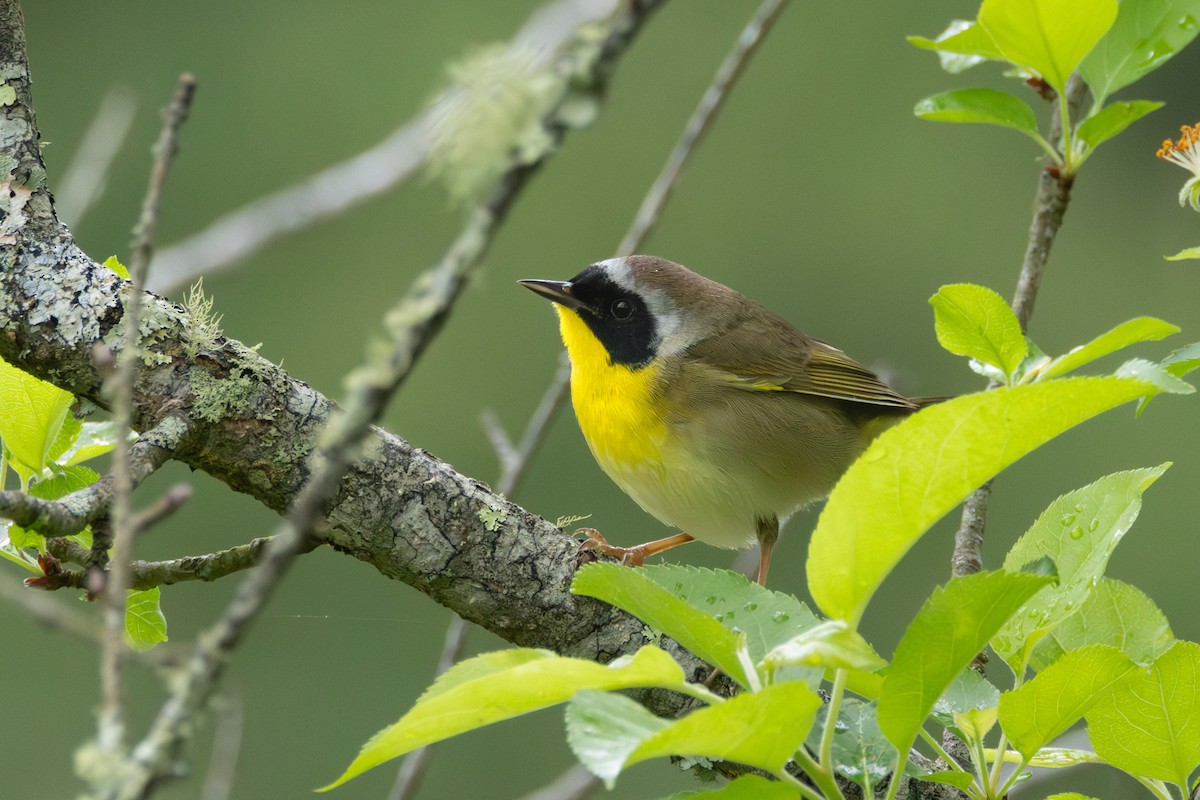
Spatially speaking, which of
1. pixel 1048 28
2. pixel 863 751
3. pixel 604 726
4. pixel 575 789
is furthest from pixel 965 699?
pixel 575 789

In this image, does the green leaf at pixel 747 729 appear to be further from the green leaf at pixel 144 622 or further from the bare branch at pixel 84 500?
the green leaf at pixel 144 622

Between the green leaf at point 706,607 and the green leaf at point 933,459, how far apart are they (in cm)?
18

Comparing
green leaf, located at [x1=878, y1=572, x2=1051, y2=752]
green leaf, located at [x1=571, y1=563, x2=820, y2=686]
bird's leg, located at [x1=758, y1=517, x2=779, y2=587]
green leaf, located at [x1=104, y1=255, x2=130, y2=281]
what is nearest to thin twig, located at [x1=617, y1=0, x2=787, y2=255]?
bird's leg, located at [x1=758, y1=517, x2=779, y2=587]

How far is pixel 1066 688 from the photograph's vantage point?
4.97ft

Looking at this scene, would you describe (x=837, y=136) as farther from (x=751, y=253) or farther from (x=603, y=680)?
(x=603, y=680)

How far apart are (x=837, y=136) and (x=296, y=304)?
5.75 m

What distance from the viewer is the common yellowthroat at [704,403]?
3.73 meters

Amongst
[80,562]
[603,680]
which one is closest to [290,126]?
[80,562]

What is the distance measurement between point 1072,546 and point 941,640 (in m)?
0.46

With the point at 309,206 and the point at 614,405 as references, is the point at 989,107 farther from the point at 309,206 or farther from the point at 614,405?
the point at 309,206

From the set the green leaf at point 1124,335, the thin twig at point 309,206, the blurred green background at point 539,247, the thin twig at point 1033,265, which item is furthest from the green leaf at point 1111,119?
the blurred green background at point 539,247

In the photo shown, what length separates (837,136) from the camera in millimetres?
12602

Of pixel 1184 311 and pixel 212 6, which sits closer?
pixel 1184 311

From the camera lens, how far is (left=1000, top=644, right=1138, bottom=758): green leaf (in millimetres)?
1512
